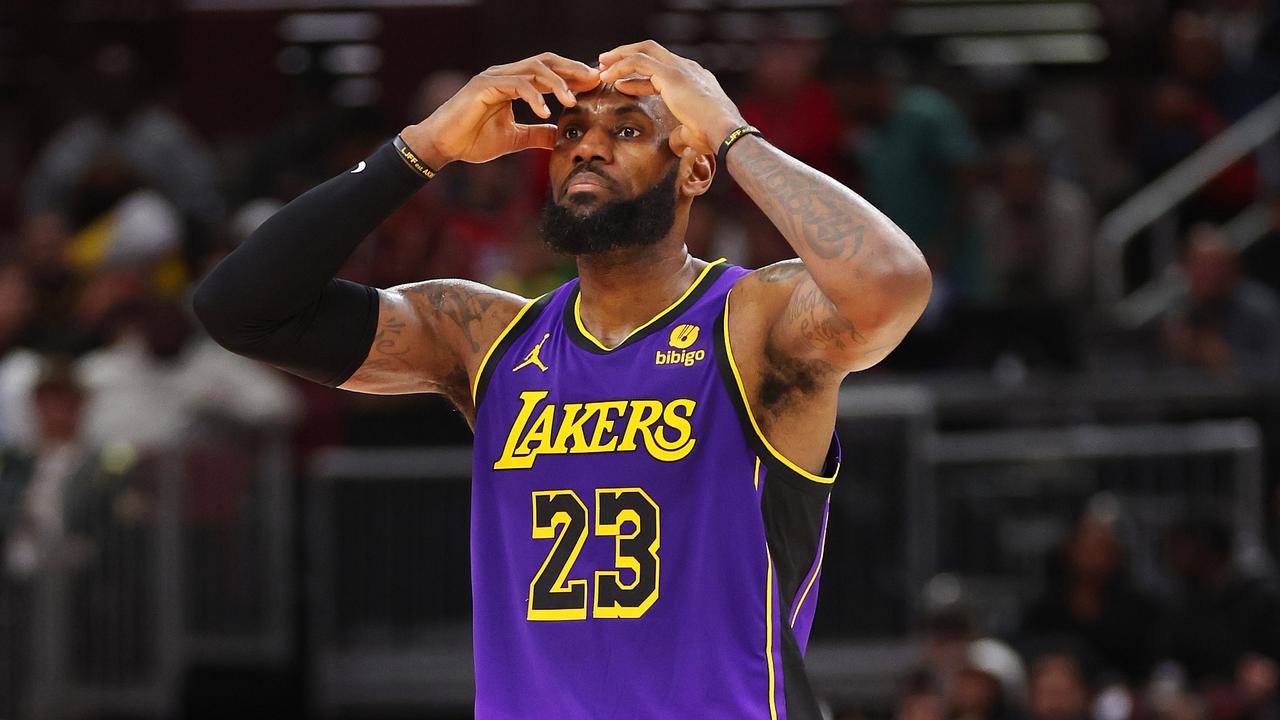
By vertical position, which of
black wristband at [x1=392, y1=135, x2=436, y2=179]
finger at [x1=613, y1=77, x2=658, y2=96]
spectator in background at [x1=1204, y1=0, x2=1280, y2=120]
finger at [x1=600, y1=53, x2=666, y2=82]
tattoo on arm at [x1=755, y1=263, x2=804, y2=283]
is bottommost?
tattoo on arm at [x1=755, y1=263, x2=804, y2=283]

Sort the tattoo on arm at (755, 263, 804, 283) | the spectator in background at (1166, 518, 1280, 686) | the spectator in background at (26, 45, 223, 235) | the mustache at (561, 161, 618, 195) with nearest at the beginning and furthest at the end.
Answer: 1. the tattoo on arm at (755, 263, 804, 283)
2. the mustache at (561, 161, 618, 195)
3. the spectator in background at (1166, 518, 1280, 686)
4. the spectator in background at (26, 45, 223, 235)

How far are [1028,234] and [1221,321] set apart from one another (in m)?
1.36

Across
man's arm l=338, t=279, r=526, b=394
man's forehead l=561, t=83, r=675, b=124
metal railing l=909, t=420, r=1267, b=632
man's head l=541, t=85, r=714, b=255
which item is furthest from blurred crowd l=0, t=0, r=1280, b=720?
man's forehead l=561, t=83, r=675, b=124

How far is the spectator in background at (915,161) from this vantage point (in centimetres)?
1212

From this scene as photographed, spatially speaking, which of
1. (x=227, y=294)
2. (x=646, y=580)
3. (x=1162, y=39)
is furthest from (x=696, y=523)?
(x=1162, y=39)

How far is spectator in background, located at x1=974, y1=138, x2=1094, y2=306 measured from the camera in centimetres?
1212

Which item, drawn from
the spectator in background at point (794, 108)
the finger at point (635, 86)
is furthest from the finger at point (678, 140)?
the spectator in background at point (794, 108)

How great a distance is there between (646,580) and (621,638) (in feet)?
0.50

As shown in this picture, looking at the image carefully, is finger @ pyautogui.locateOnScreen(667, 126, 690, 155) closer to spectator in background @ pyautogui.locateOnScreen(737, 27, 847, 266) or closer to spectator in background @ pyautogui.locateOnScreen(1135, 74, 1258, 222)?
spectator in background @ pyautogui.locateOnScreen(737, 27, 847, 266)

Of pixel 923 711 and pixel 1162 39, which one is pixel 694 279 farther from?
pixel 1162 39

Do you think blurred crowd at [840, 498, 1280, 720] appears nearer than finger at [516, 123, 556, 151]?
No

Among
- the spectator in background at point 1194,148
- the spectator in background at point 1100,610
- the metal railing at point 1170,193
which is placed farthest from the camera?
the spectator in background at point 1194,148

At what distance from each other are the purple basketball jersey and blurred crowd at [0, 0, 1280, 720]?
490 centimetres

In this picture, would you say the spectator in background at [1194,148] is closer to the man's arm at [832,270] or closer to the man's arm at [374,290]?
the man's arm at [374,290]
